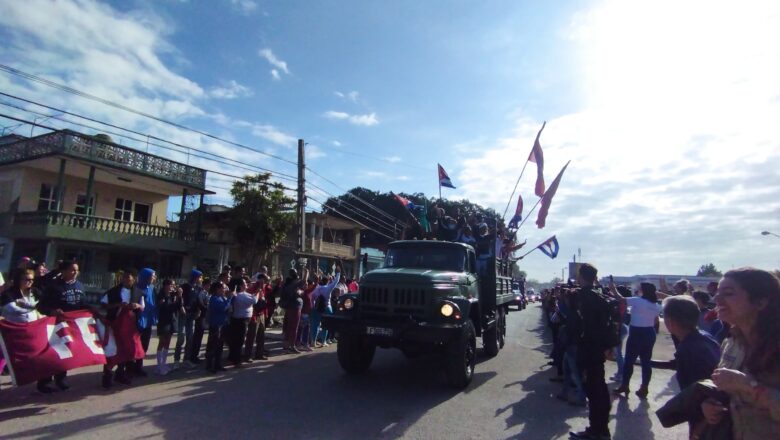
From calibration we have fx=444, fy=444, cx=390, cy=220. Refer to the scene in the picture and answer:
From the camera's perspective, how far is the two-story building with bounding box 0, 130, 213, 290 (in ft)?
58.1

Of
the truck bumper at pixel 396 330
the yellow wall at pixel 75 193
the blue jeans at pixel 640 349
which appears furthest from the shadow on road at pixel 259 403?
the yellow wall at pixel 75 193

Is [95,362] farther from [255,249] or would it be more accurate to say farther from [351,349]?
[255,249]

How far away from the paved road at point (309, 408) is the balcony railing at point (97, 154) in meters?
13.6

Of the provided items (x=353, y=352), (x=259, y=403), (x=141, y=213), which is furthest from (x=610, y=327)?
(x=141, y=213)

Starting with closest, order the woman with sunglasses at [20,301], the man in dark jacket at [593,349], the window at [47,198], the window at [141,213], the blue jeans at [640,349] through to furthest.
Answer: the man in dark jacket at [593,349], the woman with sunglasses at [20,301], the blue jeans at [640,349], the window at [47,198], the window at [141,213]

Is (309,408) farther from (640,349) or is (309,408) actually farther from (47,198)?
(47,198)

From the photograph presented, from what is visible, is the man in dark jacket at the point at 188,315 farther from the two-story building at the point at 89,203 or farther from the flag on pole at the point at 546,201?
the flag on pole at the point at 546,201

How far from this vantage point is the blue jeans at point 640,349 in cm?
716

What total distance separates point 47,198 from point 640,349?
2334 cm

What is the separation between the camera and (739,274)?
2311mm

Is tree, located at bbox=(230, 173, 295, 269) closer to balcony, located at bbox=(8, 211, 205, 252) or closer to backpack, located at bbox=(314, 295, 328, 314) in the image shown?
balcony, located at bbox=(8, 211, 205, 252)

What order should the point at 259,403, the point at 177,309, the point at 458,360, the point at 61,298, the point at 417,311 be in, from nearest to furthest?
the point at 259,403 < the point at 61,298 < the point at 458,360 < the point at 417,311 < the point at 177,309

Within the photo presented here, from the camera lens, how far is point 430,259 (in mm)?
8875

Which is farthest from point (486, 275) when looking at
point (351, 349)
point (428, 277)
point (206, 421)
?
point (206, 421)
